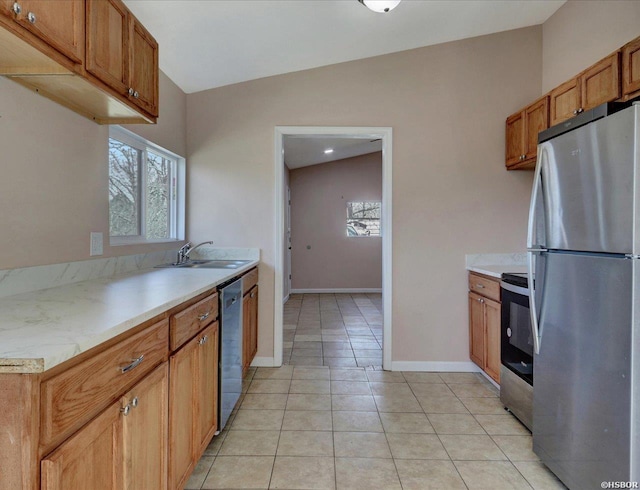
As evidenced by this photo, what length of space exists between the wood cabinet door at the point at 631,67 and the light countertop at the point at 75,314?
2449 mm

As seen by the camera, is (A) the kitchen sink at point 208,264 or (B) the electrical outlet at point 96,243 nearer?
(B) the electrical outlet at point 96,243

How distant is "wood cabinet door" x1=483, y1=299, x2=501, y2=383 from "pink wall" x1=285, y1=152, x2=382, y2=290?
4.48 metres

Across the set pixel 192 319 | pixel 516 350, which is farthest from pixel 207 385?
pixel 516 350

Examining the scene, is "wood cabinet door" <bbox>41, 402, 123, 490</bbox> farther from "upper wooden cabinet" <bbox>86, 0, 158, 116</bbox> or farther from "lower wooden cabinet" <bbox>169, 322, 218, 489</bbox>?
"upper wooden cabinet" <bbox>86, 0, 158, 116</bbox>

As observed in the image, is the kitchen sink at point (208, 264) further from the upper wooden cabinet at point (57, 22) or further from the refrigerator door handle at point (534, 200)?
the refrigerator door handle at point (534, 200)

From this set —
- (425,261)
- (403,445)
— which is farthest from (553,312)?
(425,261)

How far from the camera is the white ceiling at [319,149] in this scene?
5.19 metres

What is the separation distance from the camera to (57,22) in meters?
1.22

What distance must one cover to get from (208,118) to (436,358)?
3.03m

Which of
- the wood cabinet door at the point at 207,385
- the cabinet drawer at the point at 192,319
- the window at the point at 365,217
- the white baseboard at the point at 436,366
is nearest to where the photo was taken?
the cabinet drawer at the point at 192,319

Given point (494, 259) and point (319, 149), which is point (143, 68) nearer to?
point (494, 259)

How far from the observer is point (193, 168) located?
3162 millimetres

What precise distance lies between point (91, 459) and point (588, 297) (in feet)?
6.21

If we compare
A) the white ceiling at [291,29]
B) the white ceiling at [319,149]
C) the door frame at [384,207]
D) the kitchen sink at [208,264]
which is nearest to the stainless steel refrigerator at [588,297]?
the door frame at [384,207]
